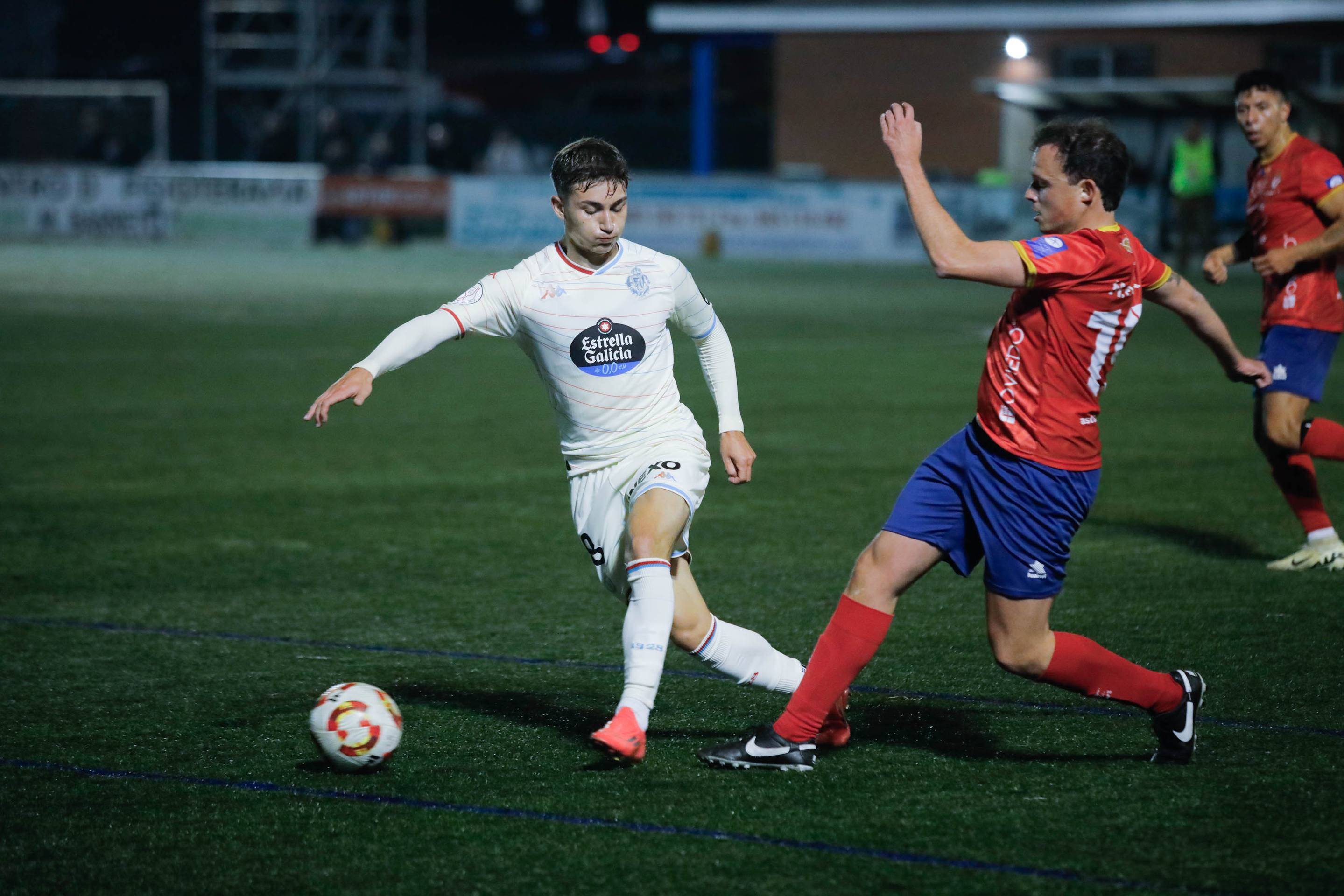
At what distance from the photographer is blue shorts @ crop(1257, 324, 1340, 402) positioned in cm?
685

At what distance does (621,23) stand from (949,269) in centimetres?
4919

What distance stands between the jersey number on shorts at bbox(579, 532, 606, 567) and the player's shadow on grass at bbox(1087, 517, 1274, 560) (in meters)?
3.70

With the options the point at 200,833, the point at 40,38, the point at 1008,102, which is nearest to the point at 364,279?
the point at 1008,102

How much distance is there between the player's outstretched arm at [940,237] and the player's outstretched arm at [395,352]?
1.34 m

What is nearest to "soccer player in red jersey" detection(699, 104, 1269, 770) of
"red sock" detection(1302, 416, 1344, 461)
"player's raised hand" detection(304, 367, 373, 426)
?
"player's raised hand" detection(304, 367, 373, 426)

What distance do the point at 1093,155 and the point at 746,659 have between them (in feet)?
5.61

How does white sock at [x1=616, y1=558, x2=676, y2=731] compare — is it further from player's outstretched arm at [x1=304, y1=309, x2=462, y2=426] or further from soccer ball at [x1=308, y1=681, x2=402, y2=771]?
player's outstretched arm at [x1=304, y1=309, x2=462, y2=426]

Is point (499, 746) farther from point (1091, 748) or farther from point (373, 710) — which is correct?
point (1091, 748)

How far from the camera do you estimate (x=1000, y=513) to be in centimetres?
427

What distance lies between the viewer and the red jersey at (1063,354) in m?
4.22

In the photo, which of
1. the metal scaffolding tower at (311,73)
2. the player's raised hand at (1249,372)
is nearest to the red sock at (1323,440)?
the player's raised hand at (1249,372)

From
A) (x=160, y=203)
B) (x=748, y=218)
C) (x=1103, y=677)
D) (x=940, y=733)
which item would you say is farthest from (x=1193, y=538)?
(x=160, y=203)

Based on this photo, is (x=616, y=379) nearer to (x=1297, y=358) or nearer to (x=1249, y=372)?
(x=1249, y=372)

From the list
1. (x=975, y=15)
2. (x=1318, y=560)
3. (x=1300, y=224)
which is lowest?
(x=1318, y=560)
